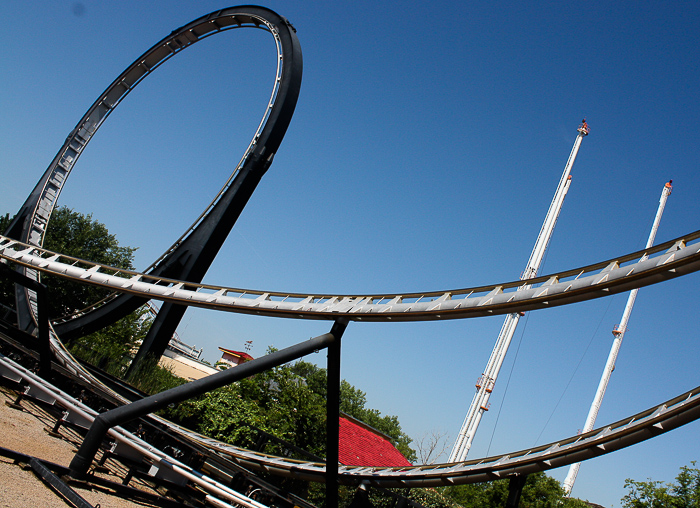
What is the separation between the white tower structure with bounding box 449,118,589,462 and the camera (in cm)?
3616

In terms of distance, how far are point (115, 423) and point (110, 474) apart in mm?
1234

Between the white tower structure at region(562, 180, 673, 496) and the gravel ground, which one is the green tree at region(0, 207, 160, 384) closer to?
the gravel ground

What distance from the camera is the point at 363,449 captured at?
27.2 meters

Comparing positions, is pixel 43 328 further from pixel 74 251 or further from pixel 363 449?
pixel 74 251

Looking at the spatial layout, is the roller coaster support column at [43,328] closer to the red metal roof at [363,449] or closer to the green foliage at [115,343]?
the green foliage at [115,343]

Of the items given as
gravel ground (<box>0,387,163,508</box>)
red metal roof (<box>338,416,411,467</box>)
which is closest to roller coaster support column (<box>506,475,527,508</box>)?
gravel ground (<box>0,387,163,508</box>)

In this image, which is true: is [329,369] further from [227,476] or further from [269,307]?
[227,476]

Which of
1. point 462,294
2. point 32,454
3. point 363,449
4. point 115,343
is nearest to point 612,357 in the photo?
point 363,449

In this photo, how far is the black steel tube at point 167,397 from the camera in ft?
20.8

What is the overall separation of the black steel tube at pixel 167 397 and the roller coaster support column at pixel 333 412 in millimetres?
185

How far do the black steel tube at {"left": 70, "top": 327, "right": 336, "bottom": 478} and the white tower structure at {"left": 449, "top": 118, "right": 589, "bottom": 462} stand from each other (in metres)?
30.3

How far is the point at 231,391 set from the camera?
1733 centimetres

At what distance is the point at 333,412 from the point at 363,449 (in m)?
21.1

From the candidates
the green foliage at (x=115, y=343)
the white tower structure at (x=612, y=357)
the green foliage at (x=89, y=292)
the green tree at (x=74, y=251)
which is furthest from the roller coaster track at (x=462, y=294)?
the white tower structure at (x=612, y=357)
